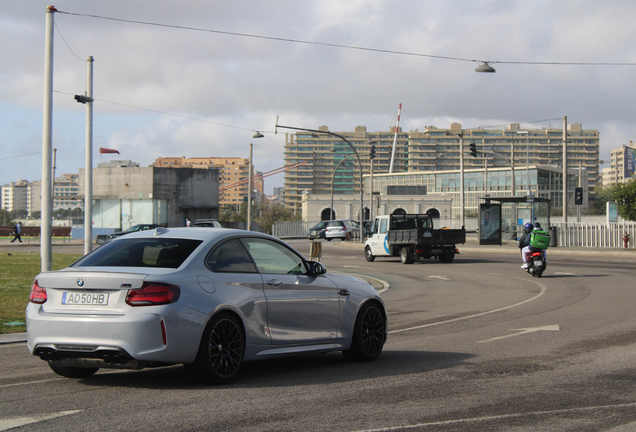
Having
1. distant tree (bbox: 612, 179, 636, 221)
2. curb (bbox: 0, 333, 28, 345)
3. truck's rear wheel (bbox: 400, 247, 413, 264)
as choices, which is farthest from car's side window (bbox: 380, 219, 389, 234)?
curb (bbox: 0, 333, 28, 345)

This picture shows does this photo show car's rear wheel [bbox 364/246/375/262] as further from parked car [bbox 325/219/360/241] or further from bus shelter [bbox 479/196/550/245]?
parked car [bbox 325/219/360/241]

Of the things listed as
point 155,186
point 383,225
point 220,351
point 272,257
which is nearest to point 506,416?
point 220,351

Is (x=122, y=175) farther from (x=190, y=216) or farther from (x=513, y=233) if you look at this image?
(x=513, y=233)

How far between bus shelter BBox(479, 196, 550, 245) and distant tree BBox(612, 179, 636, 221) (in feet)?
12.6

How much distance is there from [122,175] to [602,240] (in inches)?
1772

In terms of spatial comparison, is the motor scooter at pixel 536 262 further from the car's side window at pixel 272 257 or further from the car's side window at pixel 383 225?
the car's side window at pixel 272 257

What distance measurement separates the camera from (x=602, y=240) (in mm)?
41531

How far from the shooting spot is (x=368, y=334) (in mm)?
8102

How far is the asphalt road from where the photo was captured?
17.3 ft

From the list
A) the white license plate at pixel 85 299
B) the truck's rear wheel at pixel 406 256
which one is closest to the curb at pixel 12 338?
the white license plate at pixel 85 299

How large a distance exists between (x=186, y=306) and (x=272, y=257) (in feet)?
4.71

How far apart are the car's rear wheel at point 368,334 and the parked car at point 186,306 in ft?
0.77

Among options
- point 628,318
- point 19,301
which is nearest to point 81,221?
point 19,301

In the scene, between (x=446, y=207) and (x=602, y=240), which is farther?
(x=446, y=207)
